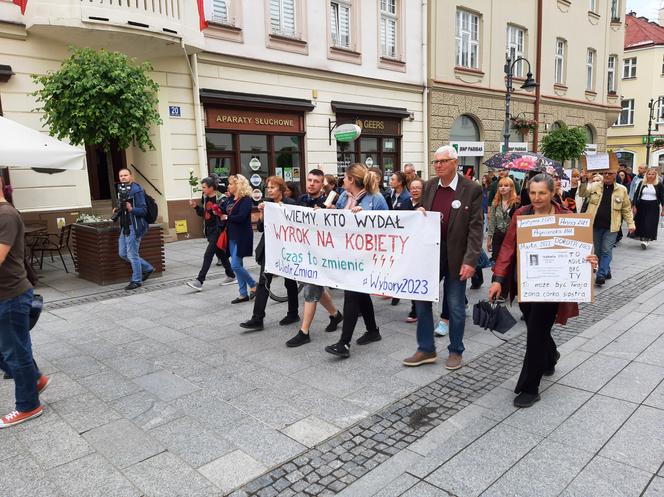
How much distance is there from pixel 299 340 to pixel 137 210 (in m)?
4.07

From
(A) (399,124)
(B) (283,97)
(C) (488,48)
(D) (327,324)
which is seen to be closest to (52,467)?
(D) (327,324)

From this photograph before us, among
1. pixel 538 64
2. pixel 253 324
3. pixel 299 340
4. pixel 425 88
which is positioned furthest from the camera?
pixel 538 64

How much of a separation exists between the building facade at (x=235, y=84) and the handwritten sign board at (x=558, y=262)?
5.67 meters

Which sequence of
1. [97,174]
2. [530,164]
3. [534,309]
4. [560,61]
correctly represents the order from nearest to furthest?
[534,309]
[530,164]
[97,174]
[560,61]

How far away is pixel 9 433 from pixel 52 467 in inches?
27.0

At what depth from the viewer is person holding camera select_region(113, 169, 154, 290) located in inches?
311

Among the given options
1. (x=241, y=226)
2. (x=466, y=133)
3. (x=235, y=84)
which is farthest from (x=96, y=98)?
(x=466, y=133)

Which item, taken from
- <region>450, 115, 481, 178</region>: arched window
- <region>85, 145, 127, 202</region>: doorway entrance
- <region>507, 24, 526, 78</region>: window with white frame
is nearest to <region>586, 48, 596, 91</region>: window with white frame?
<region>507, 24, 526, 78</region>: window with white frame

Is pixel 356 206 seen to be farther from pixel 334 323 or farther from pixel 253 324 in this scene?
pixel 253 324

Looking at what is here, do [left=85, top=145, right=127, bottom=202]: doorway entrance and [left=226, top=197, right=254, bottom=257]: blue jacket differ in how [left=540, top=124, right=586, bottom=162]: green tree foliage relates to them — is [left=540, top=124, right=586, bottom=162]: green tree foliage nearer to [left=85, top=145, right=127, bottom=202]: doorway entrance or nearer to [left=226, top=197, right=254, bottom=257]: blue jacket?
[left=85, top=145, right=127, bottom=202]: doorway entrance

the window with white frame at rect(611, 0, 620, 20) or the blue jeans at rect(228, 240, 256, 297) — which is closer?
the blue jeans at rect(228, 240, 256, 297)

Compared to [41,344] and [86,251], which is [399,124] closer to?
[86,251]

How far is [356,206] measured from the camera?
5012 millimetres

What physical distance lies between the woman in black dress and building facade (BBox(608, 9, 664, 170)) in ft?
105
